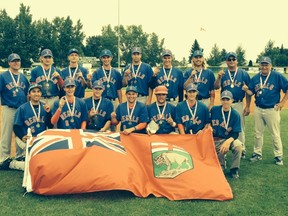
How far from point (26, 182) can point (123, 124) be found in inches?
97.4

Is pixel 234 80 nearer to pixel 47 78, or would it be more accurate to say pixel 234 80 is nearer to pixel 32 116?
pixel 47 78

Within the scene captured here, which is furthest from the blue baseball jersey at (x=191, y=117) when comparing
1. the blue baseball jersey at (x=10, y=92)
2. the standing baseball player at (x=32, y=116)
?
the blue baseball jersey at (x=10, y=92)

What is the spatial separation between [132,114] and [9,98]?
2.86m

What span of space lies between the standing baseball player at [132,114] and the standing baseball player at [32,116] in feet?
4.88

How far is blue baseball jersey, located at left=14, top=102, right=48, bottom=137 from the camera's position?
7742mm

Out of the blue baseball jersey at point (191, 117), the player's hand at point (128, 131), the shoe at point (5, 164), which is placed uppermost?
the blue baseball jersey at point (191, 117)

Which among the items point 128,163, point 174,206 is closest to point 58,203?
point 128,163

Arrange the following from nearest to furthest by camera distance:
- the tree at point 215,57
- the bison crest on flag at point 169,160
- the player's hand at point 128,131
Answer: the bison crest on flag at point 169,160 → the player's hand at point 128,131 → the tree at point 215,57

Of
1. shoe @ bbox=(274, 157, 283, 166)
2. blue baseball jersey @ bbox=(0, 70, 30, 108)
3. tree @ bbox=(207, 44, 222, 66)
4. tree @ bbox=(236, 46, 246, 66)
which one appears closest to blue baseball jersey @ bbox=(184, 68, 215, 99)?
shoe @ bbox=(274, 157, 283, 166)

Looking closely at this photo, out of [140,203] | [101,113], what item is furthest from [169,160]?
[101,113]

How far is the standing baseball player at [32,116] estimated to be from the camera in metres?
7.73

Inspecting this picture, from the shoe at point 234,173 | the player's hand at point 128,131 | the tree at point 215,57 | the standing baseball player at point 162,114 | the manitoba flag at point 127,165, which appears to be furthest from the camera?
the tree at point 215,57

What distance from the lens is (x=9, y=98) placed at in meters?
8.32

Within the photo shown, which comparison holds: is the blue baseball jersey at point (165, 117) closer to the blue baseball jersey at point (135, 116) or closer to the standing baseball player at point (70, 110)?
the blue baseball jersey at point (135, 116)
